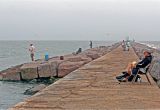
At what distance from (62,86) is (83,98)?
1867 mm

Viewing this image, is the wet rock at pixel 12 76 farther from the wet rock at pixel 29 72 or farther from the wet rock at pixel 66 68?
the wet rock at pixel 66 68

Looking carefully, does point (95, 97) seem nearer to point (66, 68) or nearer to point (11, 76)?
point (66, 68)

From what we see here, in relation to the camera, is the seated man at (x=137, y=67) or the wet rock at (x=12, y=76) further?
the wet rock at (x=12, y=76)

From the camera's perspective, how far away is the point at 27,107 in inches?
257

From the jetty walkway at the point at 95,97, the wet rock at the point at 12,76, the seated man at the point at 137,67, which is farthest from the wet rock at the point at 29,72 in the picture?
the seated man at the point at 137,67

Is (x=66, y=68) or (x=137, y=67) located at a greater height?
(x=137, y=67)

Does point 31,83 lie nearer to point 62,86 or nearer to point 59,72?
point 59,72

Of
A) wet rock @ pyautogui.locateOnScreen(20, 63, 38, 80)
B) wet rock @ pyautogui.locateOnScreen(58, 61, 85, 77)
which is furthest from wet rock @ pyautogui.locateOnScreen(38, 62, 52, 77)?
wet rock @ pyautogui.locateOnScreen(58, 61, 85, 77)

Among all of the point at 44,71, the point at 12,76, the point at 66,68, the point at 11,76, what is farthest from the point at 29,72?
the point at 66,68

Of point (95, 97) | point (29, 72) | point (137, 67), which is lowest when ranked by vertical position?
point (29, 72)

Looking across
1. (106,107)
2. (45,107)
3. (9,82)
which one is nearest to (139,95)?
(106,107)

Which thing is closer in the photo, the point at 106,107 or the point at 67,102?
the point at 106,107

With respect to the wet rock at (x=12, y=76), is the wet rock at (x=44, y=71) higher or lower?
higher

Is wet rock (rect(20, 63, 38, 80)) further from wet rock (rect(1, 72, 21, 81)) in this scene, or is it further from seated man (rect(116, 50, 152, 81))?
seated man (rect(116, 50, 152, 81))
